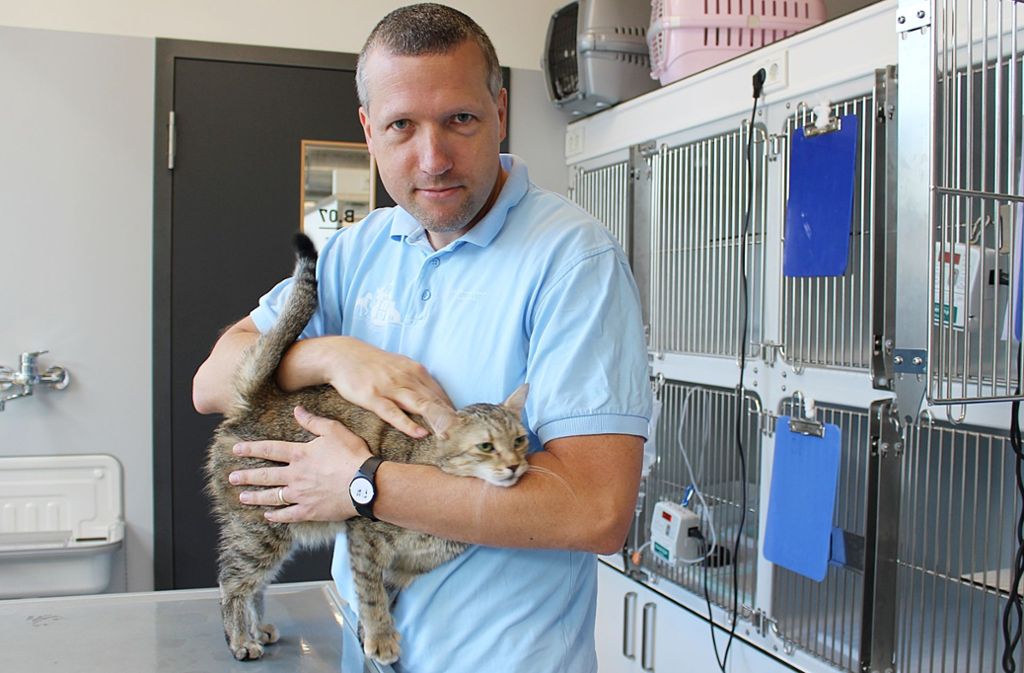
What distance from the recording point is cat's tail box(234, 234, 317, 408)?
43.3 inches

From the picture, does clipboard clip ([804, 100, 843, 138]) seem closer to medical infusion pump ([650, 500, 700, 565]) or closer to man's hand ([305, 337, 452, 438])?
medical infusion pump ([650, 500, 700, 565])

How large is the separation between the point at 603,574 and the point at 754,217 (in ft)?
3.78

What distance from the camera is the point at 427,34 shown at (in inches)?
35.9

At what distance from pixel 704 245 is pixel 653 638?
104 cm

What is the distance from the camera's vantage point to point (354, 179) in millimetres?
2811

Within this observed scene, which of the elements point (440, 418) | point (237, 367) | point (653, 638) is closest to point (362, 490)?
point (440, 418)

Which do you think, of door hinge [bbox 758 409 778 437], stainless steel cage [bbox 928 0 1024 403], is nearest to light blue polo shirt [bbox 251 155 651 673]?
stainless steel cage [bbox 928 0 1024 403]

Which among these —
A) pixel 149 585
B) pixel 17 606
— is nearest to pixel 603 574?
pixel 149 585

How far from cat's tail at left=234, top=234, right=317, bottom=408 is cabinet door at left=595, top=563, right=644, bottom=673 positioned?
4.81 feet

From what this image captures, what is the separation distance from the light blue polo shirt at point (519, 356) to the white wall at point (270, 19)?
1.88 m

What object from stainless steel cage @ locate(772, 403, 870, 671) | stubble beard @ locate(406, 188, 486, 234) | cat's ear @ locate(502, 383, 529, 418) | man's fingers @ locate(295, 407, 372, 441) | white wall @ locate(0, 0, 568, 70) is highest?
white wall @ locate(0, 0, 568, 70)

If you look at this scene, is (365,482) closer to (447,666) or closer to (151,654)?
(447,666)

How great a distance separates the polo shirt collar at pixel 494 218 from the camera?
1.01 meters

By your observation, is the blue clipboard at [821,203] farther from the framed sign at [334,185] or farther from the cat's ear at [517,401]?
the framed sign at [334,185]
